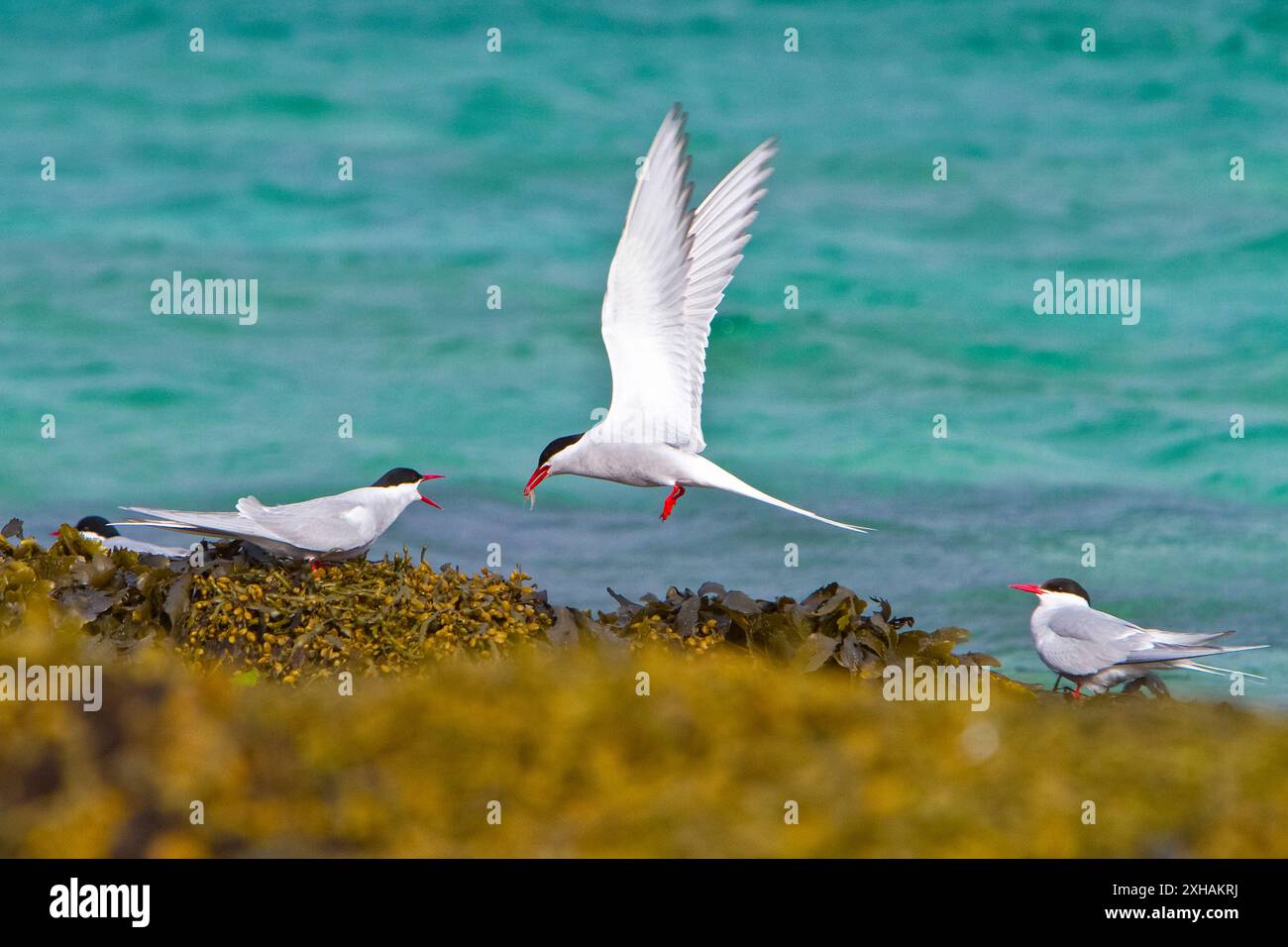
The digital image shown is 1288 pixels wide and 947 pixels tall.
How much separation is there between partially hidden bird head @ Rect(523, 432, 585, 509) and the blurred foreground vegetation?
78.5 inches

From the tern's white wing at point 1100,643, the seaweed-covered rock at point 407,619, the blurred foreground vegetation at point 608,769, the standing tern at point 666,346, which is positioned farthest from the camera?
the tern's white wing at point 1100,643

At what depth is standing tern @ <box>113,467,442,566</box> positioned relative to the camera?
7.87 meters

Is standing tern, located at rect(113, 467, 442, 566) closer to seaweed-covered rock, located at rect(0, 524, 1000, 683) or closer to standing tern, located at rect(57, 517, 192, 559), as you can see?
seaweed-covered rock, located at rect(0, 524, 1000, 683)

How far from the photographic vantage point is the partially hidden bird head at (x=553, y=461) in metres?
8.42

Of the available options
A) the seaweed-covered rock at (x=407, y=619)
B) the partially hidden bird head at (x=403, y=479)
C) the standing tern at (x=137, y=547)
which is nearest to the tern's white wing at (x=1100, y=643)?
the seaweed-covered rock at (x=407, y=619)

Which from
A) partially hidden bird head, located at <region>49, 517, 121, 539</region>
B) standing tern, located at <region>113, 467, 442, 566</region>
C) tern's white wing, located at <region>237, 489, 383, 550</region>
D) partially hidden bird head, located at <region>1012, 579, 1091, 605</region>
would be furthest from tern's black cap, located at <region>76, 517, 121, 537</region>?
partially hidden bird head, located at <region>1012, 579, 1091, 605</region>

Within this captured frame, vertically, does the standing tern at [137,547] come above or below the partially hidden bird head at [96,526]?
below

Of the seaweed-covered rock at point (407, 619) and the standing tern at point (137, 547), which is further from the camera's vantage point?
the standing tern at point (137, 547)

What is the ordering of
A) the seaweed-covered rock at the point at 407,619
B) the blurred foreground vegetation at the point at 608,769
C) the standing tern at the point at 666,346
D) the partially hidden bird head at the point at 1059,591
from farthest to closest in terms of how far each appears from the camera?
the partially hidden bird head at the point at 1059,591 < the standing tern at the point at 666,346 < the seaweed-covered rock at the point at 407,619 < the blurred foreground vegetation at the point at 608,769

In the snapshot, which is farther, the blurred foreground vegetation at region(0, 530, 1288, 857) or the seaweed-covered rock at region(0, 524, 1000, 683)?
the seaweed-covered rock at region(0, 524, 1000, 683)

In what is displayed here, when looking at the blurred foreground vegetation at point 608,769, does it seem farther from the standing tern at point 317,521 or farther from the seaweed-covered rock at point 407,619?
the standing tern at point 317,521

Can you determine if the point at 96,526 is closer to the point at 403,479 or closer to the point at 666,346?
the point at 403,479
